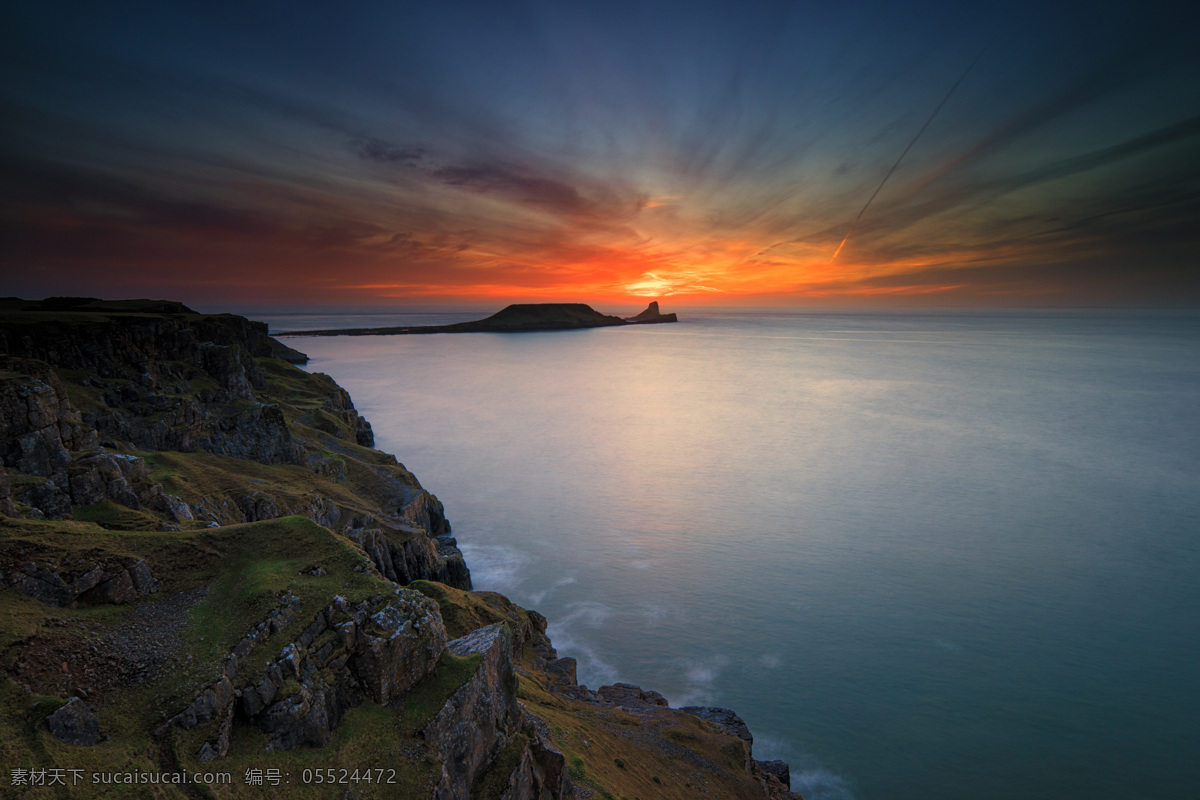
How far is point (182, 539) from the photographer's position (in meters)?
18.5

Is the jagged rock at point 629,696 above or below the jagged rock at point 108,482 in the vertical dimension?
below

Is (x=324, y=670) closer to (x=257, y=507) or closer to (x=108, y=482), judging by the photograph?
(x=108, y=482)

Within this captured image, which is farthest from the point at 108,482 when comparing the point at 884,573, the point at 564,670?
the point at 884,573

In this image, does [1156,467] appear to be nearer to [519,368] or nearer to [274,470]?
[274,470]

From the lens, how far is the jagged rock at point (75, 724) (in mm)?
11789

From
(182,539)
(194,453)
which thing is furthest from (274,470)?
(182,539)

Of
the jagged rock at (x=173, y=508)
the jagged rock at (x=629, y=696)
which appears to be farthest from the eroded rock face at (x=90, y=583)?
the jagged rock at (x=629, y=696)

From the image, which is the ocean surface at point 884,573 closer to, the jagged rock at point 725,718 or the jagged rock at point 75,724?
the jagged rock at point 725,718

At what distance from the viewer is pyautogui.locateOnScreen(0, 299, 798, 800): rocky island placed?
12.6 metres

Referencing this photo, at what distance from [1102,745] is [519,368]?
17142cm

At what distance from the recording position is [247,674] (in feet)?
46.4

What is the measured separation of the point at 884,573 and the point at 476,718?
4430 cm

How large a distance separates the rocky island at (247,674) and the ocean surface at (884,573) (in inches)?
350

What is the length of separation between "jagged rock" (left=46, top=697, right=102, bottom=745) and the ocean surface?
28.4 meters
